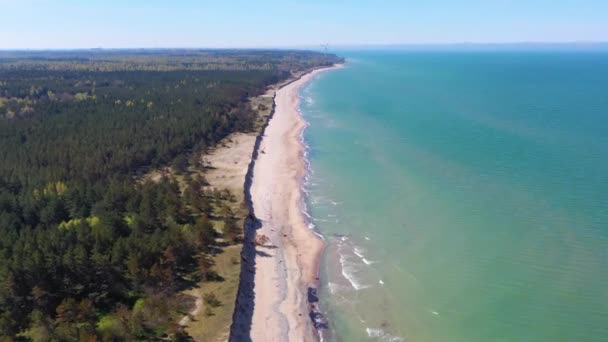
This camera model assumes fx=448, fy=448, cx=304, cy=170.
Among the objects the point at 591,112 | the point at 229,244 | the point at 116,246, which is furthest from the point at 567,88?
the point at 116,246

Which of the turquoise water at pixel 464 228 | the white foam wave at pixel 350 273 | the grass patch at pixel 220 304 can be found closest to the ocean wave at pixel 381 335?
the turquoise water at pixel 464 228

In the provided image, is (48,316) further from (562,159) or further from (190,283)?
(562,159)

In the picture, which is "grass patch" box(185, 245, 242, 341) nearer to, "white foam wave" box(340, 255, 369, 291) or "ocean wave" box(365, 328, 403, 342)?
"white foam wave" box(340, 255, 369, 291)

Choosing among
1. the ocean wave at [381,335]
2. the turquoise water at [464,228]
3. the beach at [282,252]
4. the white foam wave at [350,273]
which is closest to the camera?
the ocean wave at [381,335]

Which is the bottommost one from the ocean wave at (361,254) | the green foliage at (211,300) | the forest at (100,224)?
the ocean wave at (361,254)

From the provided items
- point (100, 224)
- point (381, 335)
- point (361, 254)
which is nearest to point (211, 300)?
point (381, 335)

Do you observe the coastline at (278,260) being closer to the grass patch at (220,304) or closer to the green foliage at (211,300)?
the grass patch at (220,304)

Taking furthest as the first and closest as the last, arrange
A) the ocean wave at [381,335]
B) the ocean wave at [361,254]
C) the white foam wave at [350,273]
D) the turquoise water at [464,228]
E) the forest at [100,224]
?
the ocean wave at [361,254]
the white foam wave at [350,273]
the turquoise water at [464,228]
the ocean wave at [381,335]
the forest at [100,224]
